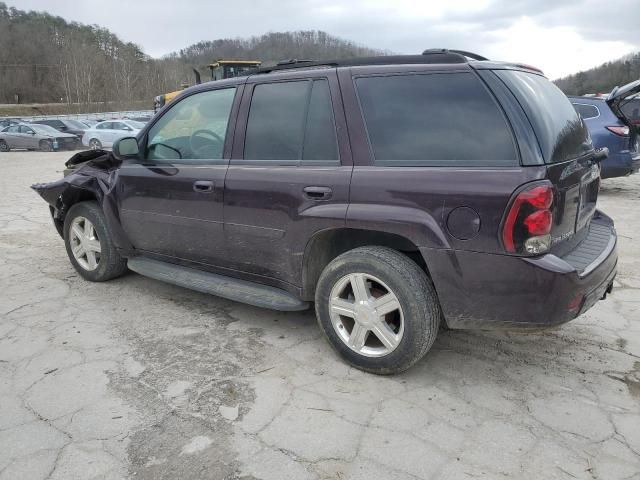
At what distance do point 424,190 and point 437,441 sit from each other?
1.23 meters

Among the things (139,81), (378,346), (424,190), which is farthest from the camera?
(139,81)

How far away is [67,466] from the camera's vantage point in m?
2.25

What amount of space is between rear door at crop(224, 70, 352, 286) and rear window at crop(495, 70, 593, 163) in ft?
3.19

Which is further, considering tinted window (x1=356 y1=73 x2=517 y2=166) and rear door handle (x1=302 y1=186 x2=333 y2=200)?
rear door handle (x1=302 y1=186 x2=333 y2=200)

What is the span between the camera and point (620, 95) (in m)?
7.46

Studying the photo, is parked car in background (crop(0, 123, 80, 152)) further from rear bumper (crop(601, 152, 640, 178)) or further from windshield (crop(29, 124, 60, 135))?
rear bumper (crop(601, 152, 640, 178))

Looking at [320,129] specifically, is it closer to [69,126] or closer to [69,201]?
[69,201]

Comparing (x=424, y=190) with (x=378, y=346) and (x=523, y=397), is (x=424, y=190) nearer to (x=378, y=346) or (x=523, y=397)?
(x=378, y=346)

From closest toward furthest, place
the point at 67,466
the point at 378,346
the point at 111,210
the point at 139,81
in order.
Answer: the point at 67,466
the point at 378,346
the point at 111,210
the point at 139,81

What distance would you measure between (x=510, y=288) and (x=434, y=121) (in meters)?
0.95

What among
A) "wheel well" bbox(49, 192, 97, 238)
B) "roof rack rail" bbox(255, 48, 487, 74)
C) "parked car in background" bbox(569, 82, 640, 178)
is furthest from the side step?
"parked car in background" bbox(569, 82, 640, 178)

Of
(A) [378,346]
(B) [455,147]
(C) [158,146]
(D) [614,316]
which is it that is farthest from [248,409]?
(D) [614,316]

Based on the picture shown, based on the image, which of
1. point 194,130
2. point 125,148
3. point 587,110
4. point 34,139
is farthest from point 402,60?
point 34,139

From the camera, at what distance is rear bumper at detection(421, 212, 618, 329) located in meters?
2.45
